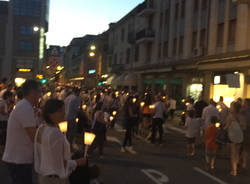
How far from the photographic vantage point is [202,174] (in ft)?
25.7

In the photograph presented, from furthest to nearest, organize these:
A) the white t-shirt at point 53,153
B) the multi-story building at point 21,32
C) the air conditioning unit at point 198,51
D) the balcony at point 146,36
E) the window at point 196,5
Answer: the multi-story building at point 21,32 → the balcony at point 146,36 → the window at point 196,5 → the air conditioning unit at point 198,51 → the white t-shirt at point 53,153

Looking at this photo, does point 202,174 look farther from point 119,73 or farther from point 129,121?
point 119,73

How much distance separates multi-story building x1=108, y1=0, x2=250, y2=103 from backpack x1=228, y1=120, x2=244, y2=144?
638cm

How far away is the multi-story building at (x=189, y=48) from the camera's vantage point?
18.9m

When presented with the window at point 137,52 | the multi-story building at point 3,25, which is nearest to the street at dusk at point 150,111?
the window at point 137,52

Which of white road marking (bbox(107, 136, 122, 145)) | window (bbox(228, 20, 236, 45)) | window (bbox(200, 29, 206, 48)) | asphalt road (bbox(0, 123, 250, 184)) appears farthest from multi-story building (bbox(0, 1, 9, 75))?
asphalt road (bbox(0, 123, 250, 184))

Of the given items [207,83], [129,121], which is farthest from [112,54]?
[129,121]

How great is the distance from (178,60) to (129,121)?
58.6 ft

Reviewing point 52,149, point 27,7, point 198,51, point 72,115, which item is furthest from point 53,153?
point 27,7

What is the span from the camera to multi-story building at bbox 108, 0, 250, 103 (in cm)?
1891

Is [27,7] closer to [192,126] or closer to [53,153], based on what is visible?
[192,126]

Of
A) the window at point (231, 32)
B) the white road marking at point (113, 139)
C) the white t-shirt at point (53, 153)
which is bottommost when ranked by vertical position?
the white road marking at point (113, 139)

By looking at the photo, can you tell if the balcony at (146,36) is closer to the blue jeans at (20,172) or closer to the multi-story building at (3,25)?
the blue jeans at (20,172)

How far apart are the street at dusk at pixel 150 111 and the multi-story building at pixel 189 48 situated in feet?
0.24
